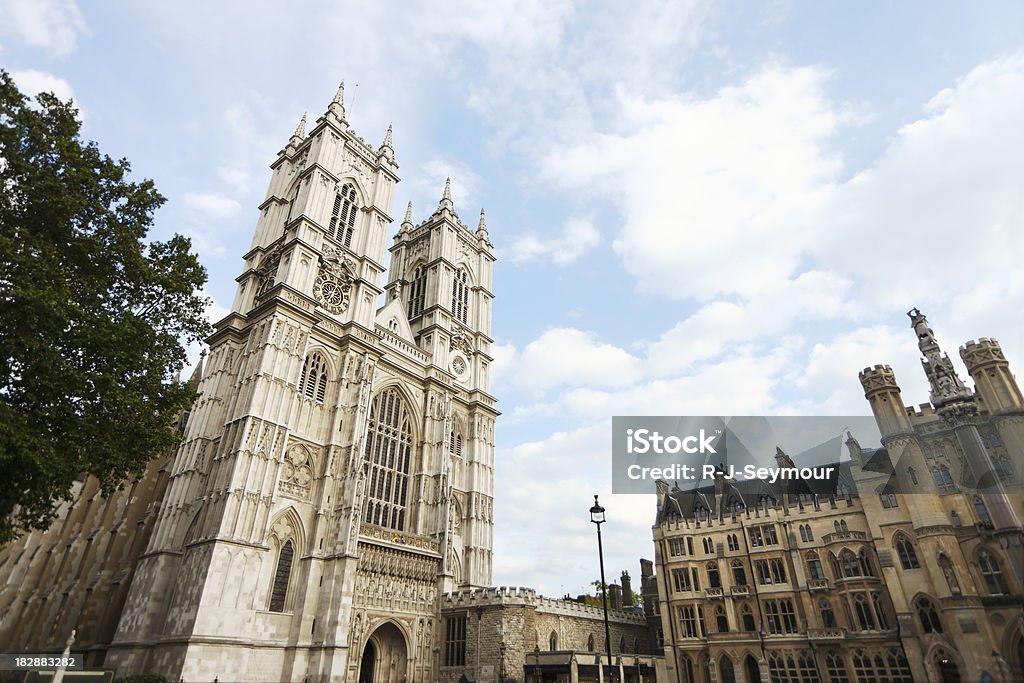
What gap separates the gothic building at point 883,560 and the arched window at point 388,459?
19242mm

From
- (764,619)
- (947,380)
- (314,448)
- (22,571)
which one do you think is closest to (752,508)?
(764,619)

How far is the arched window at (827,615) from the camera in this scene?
30.7m

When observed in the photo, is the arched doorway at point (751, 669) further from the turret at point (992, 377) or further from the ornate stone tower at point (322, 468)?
the turret at point (992, 377)

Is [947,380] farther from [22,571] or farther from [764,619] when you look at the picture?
[22,571]

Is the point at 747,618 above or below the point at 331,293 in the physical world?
below

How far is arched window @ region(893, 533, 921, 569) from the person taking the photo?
27.9m

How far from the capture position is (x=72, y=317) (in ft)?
50.9

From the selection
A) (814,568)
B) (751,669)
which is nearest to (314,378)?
(751,669)

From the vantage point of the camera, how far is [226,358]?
30078 mm

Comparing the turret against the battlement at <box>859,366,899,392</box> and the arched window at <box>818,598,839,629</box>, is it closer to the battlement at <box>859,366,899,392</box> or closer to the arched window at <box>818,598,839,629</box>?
the battlement at <box>859,366,899,392</box>

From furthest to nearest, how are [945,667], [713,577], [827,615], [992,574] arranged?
[713,577] → [827,615] → [945,667] → [992,574]

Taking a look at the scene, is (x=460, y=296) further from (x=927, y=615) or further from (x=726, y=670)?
(x=927, y=615)

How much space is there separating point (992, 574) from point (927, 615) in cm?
362

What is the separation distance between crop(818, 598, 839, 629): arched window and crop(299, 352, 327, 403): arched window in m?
31.4
